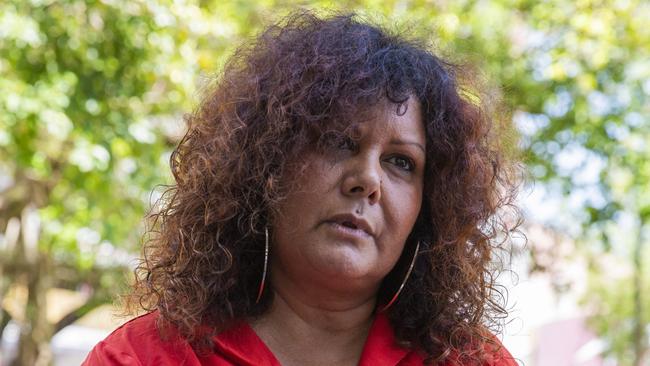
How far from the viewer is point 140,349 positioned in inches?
89.8

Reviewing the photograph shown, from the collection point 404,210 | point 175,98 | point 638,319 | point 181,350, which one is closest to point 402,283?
point 404,210

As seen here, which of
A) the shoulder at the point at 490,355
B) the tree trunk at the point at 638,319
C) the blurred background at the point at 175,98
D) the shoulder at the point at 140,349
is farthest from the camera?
the tree trunk at the point at 638,319

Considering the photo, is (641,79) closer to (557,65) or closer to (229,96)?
(557,65)

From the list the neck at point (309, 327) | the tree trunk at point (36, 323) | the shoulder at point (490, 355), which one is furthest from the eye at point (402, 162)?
the tree trunk at point (36, 323)

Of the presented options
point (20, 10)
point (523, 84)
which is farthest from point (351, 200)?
point (523, 84)

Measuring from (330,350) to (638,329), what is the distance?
1556 centimetres

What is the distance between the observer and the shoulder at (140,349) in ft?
7.39

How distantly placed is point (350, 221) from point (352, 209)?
1.1 inches

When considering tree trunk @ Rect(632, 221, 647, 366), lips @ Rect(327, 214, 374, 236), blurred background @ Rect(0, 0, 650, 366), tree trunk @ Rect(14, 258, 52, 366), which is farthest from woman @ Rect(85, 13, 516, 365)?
tree trunk @ Rect(632, 221, 647, 366)

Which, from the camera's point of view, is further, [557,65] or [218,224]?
[557,65]

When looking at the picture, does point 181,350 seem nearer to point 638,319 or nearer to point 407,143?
point 407,143

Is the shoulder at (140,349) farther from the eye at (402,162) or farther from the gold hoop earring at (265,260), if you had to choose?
the eye at (402,162)

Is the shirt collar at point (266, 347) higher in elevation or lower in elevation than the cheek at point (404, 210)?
lower

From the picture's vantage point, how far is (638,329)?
669 inches
